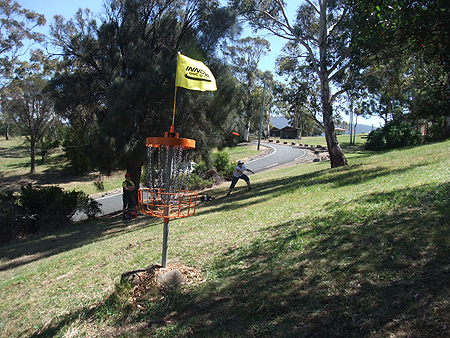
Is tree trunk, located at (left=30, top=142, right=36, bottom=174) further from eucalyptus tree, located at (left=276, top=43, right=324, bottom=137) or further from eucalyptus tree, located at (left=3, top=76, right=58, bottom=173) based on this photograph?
eucalyptus tree, located at (left=276, top=43, right=324, bottom=137)

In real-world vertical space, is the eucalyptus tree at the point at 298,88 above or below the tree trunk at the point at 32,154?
above

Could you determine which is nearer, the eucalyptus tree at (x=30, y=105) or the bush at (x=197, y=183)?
the bush at (x=197, y=183)

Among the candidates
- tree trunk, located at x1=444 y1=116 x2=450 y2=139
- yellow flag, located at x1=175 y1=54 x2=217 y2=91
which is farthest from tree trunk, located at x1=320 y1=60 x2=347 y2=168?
tree trunk, located at x1=444 y1=116 x2=450 y2=139

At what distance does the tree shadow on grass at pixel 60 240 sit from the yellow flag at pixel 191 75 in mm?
7397

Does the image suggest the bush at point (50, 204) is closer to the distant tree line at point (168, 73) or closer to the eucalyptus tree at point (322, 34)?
the distant tree line at point (168, 73)

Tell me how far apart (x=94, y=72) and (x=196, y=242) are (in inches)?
443

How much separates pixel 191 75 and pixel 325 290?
10.6ft

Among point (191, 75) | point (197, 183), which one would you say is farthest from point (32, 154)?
point (191, 75)

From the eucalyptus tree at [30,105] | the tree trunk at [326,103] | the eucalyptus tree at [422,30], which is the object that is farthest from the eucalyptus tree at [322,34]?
the eucalyptus tree at [30,105]

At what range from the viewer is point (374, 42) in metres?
6.68

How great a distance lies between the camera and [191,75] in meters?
4.59

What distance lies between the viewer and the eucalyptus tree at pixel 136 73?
1288 centimetres

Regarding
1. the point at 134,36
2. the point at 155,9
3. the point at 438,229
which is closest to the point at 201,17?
the point at 155,9

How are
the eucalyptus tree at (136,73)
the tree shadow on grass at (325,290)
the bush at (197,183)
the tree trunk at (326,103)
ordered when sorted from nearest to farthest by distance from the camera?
the tree shadow on grass at (325,290) < the eucalyptus tree at (136,73) < the tree trunk at (326,103) < the bush at (197,183)
